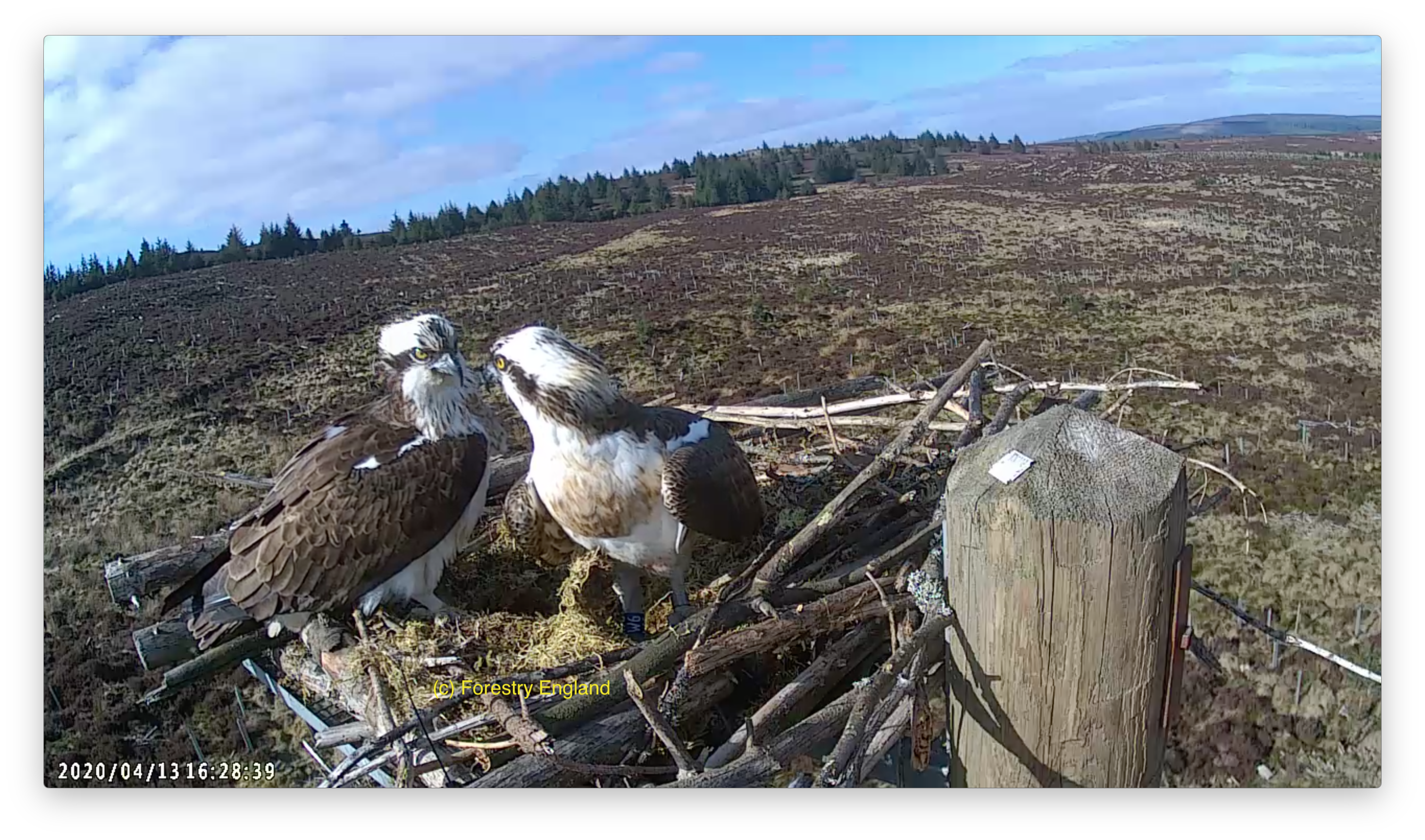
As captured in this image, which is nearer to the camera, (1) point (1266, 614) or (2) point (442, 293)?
(1) point (1266, 614)

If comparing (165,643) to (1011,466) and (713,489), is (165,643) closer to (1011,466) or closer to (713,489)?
(713,489)

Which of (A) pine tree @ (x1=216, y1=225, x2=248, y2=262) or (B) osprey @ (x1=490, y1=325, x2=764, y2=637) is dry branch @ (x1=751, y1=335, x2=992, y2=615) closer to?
(B) osprey @ (x1=490, y1=325, x2=764, y2=637)

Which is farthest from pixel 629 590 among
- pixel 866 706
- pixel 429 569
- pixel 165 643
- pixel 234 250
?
pixel 234 250

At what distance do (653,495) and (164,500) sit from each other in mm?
11493

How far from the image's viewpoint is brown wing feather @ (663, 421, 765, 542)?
3.74m

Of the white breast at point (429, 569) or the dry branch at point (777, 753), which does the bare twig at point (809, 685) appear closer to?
the dry branch at point (777, 753)

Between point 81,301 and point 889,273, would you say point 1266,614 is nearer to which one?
point 889,273

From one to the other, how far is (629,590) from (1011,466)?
255cm

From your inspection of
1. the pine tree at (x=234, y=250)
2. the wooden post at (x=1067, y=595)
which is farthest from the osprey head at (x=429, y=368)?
the pine tree at (x=234, y=250)

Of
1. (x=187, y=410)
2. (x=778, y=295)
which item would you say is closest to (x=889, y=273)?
(x=778, y=295)

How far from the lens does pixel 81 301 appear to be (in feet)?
87.4

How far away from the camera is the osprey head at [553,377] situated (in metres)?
3.71

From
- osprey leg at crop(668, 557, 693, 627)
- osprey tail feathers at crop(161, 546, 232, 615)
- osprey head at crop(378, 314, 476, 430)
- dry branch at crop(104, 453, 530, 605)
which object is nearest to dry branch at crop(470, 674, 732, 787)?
osprey leg at crop(668, 557, 693, 627)

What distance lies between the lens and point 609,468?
3.78 meters
